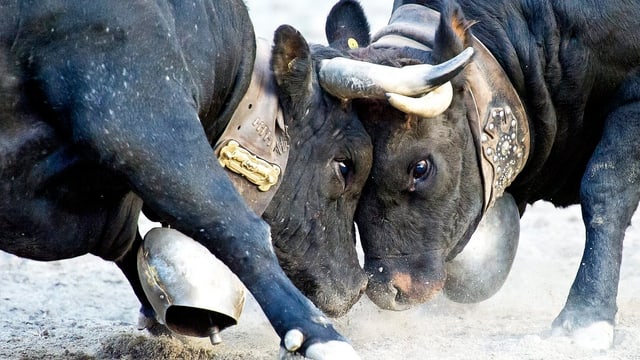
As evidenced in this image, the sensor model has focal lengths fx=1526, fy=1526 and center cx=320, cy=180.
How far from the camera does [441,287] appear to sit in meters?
6.16

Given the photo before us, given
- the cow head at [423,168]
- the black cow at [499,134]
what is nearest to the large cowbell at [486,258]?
the black cow at [499,134]

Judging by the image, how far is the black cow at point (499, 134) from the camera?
595 cm

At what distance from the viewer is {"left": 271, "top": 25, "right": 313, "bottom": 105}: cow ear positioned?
556 centimetres

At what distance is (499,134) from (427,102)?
63cm

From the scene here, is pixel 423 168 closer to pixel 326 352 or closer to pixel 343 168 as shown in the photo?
pixel 343 168

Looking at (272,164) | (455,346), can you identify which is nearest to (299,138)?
(272,164)

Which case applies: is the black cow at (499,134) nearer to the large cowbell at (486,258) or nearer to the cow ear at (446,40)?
the cow ear at (446,40)

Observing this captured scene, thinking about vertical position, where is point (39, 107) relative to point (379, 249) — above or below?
above

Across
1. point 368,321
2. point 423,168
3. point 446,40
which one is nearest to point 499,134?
point 423,168

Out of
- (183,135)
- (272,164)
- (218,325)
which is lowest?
(218,325)

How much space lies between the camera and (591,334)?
603 centimetres

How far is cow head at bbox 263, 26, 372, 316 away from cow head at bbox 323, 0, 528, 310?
11 cm

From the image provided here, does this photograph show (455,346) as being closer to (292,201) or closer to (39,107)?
(292,201)

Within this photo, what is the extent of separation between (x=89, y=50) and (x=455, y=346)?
193 centimetres
